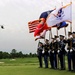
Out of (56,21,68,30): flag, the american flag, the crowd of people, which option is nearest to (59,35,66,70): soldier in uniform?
the crowd of people

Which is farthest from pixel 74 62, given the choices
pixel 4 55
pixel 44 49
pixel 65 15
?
pixel 4 55

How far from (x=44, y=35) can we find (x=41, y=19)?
144cm

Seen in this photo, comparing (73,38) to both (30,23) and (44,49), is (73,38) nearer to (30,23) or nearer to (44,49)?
(44,49)

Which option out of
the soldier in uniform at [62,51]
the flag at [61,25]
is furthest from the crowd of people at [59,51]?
the flag at [61,25]

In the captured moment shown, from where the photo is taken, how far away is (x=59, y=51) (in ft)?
66.0

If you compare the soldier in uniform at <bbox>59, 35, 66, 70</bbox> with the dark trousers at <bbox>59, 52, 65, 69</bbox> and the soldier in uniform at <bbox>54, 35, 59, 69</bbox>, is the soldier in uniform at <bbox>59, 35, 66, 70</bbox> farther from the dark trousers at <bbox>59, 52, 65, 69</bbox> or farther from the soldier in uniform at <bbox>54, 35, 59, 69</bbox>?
the soldier in uniform at <bbox>54, 35, 59, 69</bbox>

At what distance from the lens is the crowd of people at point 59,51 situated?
1833 centimetres

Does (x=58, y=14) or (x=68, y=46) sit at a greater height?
Result: (x=58, y=14)

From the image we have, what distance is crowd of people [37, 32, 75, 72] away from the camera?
1833cm

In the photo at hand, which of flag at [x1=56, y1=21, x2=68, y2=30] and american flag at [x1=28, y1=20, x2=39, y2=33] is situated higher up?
american flag at [x1=28, y1=20, x2=39, y2=33]

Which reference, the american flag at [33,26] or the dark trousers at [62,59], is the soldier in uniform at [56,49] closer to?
the dark trousers at [62,59]

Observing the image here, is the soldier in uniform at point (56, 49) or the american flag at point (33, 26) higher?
the american flag at point (33, 26)

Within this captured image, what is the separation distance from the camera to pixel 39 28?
2281 cm

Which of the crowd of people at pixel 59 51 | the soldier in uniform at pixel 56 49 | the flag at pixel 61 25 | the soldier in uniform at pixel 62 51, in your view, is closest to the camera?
the crowd of people at pixel 59 51
